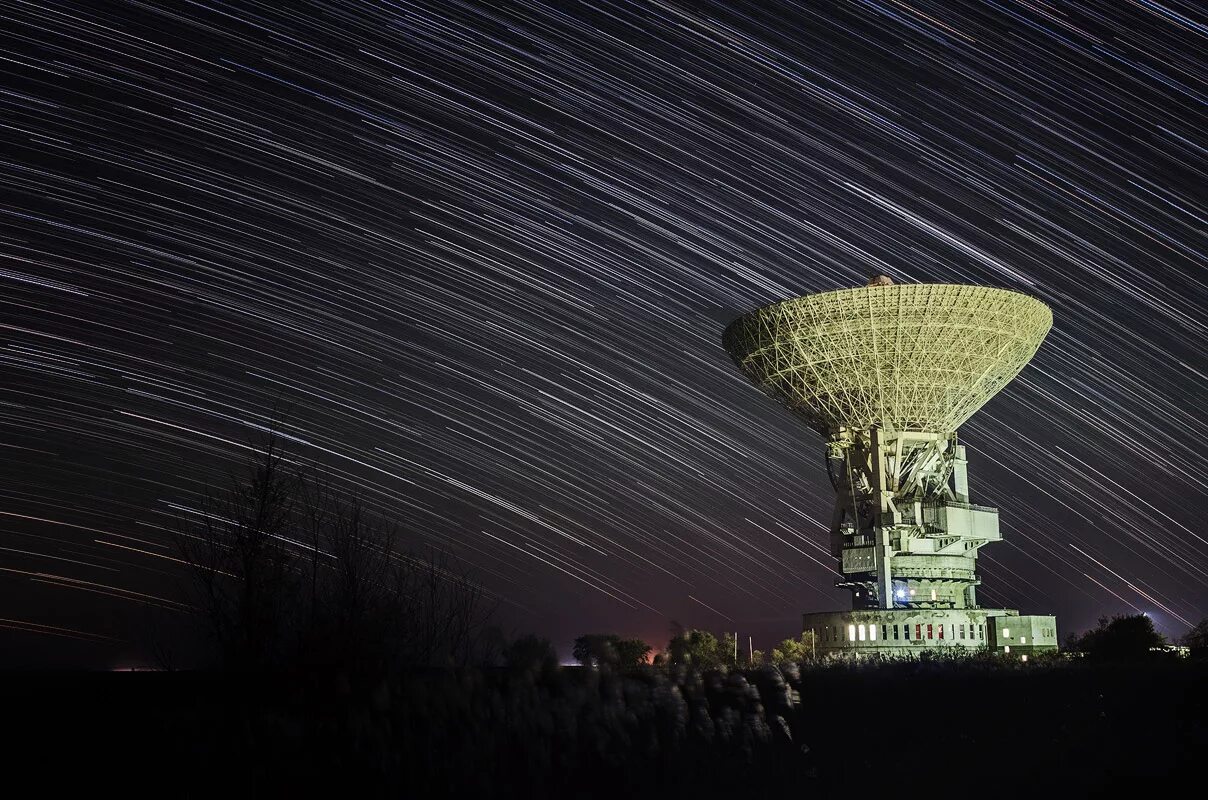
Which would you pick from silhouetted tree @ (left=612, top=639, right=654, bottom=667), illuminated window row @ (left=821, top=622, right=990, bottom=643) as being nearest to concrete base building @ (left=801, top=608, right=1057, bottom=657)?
illuminated window row @ (left=821, top=622, right=990, bottom=643)

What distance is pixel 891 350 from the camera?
4609cm

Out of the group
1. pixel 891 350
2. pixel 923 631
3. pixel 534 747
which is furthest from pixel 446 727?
pixel 923 631

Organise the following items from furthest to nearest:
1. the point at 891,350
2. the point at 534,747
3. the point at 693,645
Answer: the point at 693,645, the point at 891,350, the point at 534,747

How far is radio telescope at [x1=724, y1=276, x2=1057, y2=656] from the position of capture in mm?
45375

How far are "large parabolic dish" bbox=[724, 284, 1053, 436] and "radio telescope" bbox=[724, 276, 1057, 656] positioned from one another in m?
0.05

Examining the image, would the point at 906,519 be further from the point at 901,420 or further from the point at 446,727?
the point at 446,727

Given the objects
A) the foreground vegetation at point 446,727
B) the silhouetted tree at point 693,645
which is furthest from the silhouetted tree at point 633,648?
the foreground vegetation at point 446,727

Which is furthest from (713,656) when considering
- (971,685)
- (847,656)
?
(971,685)

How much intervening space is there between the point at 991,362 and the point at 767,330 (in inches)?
366

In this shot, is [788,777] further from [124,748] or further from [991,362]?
[991,362]

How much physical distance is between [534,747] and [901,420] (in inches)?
1533

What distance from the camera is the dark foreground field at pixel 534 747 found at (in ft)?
38.4

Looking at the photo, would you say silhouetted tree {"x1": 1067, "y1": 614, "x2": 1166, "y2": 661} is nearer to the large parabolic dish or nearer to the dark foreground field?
the large parabolic dish

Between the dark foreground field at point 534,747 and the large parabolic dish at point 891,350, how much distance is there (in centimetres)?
3063
